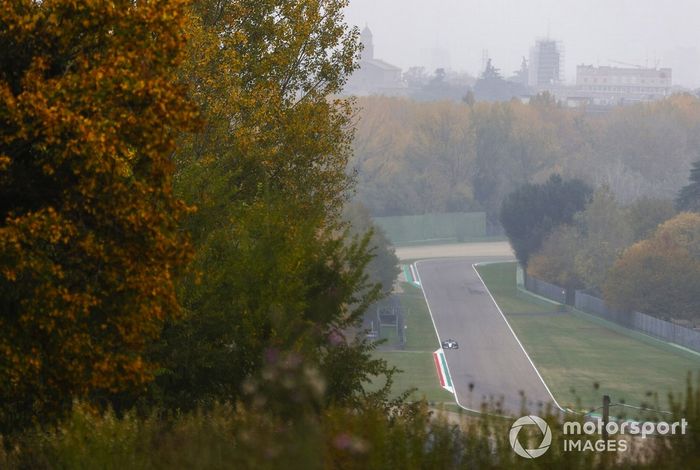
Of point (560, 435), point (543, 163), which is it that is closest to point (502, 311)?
point (543, 163)

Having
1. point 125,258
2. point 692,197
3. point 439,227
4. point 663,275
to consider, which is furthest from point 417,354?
point 125,258

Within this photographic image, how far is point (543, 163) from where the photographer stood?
15525cm

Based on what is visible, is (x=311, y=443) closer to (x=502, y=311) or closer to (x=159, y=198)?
(x=159, y=198)

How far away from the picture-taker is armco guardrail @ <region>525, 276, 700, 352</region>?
85312 mm

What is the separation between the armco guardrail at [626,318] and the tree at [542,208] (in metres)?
3.94

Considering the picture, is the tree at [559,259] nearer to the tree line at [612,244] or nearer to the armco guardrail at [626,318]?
the tree line at [612,244]

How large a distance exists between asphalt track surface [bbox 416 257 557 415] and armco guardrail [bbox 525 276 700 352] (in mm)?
5118

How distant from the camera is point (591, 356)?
80.9m

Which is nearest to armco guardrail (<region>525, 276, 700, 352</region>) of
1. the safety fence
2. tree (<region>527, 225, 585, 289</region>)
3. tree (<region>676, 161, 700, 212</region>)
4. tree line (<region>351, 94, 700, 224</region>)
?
tree (<region>527, 225, 585, 289</region>)

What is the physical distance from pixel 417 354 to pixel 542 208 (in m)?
28.8

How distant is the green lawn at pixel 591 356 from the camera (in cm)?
7050

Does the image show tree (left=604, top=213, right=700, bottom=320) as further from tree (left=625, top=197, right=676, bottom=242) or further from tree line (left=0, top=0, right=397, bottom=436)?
tree line (left=0, top=0, right=397, bottom=436)

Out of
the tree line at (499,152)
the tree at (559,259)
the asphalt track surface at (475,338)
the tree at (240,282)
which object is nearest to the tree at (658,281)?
the asphalt track surface at (475,338)

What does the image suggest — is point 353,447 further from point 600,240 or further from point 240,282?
point 600,240
